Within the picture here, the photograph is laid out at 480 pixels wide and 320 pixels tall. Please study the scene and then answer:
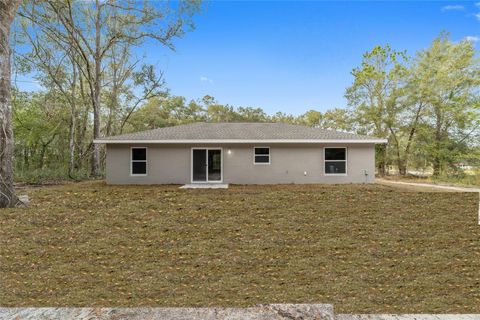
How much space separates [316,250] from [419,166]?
20816 millimetres

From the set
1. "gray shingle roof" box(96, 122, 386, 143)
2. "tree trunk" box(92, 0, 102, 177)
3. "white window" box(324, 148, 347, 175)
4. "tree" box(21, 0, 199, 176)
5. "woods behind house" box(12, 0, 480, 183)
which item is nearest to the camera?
"tree" box(21, 0, 199, 176)

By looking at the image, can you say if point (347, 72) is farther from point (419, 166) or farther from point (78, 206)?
point (78, 206)

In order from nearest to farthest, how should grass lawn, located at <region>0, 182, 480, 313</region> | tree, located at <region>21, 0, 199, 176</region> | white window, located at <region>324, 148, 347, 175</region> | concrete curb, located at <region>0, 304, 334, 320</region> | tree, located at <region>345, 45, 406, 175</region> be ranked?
1. concrete curb, located at <region>0, 304, 334, 320</region>
2. grass lawn, located at <region>0, 182, 480, 313</region>
3. tree, located at <region>21, 0, 199, 176</region>
4. white window, located at <region>324, 148, 347, 175</region>
5. tree, located at <region>345, 45, 406, 175</region>

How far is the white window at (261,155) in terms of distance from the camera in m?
11.4

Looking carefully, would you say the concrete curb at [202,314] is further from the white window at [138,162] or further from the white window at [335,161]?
the white window at [335,161]

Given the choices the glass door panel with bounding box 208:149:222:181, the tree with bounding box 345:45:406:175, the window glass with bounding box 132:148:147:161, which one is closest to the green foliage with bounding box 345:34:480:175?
the tree with bounding box 345:45:406:175

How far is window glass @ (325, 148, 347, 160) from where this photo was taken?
11391mm

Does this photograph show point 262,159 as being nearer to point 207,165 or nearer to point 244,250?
point 207,165

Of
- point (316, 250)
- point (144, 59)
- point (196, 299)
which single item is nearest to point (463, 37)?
point (144, 59)

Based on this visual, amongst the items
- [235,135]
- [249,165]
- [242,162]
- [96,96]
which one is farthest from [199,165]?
[96,96]

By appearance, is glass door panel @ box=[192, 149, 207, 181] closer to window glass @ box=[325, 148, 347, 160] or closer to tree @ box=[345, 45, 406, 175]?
window glass @ box=[325, 148, 347, 160]

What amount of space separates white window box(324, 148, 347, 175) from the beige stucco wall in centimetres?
18

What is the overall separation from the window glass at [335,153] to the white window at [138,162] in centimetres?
787

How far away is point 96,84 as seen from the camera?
15125 millimetres
